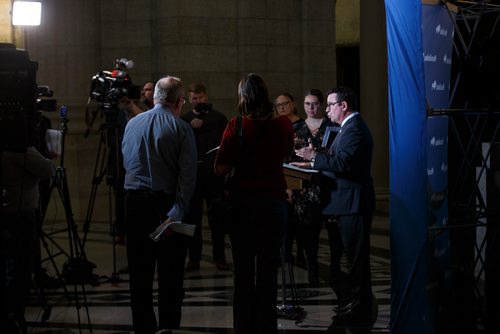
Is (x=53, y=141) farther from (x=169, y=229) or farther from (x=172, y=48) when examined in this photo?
(x=172, y=48)

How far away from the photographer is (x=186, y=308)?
27.9 feet

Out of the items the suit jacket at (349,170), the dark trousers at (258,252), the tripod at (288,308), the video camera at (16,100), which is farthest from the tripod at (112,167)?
the video camera at (16,100)

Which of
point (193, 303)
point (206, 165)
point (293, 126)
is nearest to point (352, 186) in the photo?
point (193, 303)

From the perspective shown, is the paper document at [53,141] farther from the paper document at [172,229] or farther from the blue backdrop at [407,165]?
the blue backdrop at [407,165]

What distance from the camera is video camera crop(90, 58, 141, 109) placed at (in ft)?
30.1

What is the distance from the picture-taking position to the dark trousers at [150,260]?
7.11m

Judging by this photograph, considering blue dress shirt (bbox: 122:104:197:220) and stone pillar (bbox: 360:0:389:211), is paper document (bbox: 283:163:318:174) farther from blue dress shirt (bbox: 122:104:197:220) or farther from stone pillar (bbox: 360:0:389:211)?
stone pillar (bbox: 360:0:389:211)

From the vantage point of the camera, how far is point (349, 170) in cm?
774

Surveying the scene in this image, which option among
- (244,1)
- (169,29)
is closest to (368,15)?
(244,1)

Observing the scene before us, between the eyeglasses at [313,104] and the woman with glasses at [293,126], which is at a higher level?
the eyeglasses at [313,104]

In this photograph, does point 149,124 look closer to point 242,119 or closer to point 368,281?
point 242,119

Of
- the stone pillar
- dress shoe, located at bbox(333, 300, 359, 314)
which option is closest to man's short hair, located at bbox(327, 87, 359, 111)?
dress shoe, located at bbox(333, 300, 359, 314)

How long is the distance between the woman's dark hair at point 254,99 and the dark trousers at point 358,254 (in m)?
1.36

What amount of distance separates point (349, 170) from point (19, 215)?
239 centimetres
